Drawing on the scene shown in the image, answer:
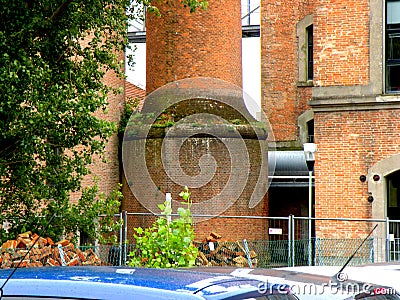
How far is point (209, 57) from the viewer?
22.3m

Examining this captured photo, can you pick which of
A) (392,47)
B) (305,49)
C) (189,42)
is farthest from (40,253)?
(305,49)

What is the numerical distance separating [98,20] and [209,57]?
871 centimetres

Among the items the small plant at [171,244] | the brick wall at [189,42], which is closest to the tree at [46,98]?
the small plant at [171,244]

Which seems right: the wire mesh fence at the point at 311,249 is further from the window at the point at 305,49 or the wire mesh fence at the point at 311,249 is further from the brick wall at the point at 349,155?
the window at the point at 305,49

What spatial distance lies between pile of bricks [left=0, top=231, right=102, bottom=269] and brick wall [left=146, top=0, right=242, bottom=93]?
956cm

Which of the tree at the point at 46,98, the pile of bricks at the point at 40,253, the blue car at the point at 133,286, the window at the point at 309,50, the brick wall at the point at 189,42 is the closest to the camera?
the blue car at the point at 133,286

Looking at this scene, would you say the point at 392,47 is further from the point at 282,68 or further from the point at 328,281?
the point at 328,281

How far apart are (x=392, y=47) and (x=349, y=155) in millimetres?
2802

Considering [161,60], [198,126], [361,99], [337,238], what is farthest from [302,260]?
[161,60]

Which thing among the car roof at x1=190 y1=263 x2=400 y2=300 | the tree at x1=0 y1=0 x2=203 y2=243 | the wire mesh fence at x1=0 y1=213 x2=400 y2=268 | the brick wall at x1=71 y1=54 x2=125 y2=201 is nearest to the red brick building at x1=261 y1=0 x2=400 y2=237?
the wire mesh fence at x1=0 y1=213 x2=400 y2=268

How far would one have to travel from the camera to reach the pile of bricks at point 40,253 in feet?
39.0

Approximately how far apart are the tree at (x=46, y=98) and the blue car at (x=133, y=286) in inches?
371

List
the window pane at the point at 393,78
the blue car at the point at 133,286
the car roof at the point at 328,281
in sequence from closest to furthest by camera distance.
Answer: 1. the blue car at the point at 133,286
2. the car roof at the point at 328,281
3. the window pane at the point at 393,78

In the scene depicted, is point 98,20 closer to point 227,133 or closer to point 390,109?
point 390,109
